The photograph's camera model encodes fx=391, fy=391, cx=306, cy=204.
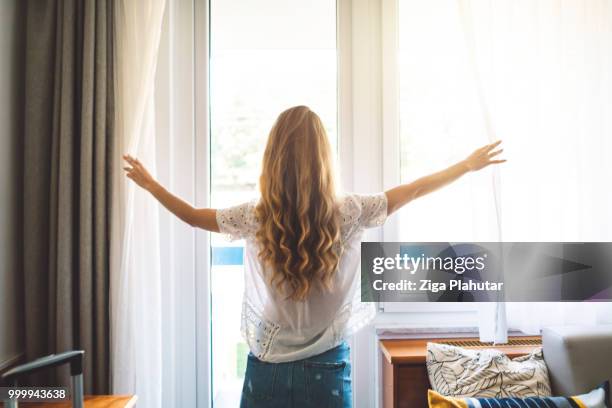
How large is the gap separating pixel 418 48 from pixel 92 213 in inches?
58.4

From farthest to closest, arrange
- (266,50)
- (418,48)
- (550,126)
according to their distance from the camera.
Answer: (266,50), (418,48), (550,126)

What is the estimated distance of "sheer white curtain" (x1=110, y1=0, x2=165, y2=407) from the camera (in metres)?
1.43

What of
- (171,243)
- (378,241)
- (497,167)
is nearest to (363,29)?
(497,167)

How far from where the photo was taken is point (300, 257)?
1134mm

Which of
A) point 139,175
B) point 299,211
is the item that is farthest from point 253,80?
point 299,211

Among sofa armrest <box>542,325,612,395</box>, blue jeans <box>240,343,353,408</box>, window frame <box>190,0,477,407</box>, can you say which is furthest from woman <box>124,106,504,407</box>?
sofa armrest <box>542,325,612,395</box>

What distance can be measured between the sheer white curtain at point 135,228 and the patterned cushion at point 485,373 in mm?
1037

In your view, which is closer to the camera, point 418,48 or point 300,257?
point 300,257

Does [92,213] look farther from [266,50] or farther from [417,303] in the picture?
[417,303]

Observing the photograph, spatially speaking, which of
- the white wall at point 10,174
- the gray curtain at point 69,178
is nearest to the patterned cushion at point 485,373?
the gray curtain at point 69,178

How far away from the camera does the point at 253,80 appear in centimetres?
181

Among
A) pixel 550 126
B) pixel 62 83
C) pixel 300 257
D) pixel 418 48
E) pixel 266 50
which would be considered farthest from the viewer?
pixel 266 50

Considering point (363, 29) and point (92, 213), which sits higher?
point (363, 29)

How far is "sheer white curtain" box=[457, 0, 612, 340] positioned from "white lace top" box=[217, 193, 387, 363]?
702 millimetres
